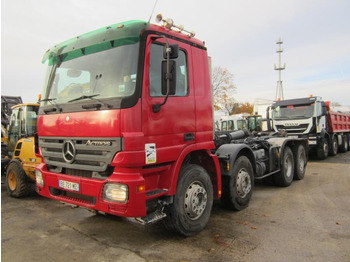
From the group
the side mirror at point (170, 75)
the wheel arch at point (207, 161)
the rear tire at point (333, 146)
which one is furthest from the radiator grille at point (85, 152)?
the rear tire at point (333, 146)

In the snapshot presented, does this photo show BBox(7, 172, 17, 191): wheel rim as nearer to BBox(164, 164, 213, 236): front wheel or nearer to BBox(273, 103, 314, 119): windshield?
BBox(164, 164, 213, 236): front wheel

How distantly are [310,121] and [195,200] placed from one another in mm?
9921

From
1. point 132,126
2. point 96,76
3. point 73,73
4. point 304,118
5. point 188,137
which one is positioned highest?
point 73,73

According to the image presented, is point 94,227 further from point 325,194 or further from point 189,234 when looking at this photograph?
point 325,194

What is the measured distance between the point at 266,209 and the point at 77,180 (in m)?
3.58

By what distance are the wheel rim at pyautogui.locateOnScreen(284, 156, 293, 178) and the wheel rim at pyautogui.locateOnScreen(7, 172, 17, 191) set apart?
6.77m

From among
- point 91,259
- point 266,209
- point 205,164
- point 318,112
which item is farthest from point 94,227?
point 318,112

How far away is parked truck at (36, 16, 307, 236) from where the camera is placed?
3090mm

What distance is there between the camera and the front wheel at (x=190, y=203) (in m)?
3.61

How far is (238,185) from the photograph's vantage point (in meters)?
5.00

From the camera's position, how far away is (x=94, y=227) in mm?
4387

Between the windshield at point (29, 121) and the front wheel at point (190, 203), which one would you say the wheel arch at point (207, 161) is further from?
the windshield at point (29, 121)

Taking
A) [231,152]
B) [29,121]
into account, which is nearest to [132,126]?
[231,152]

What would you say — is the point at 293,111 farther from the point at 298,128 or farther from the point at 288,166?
the point at 288,166
